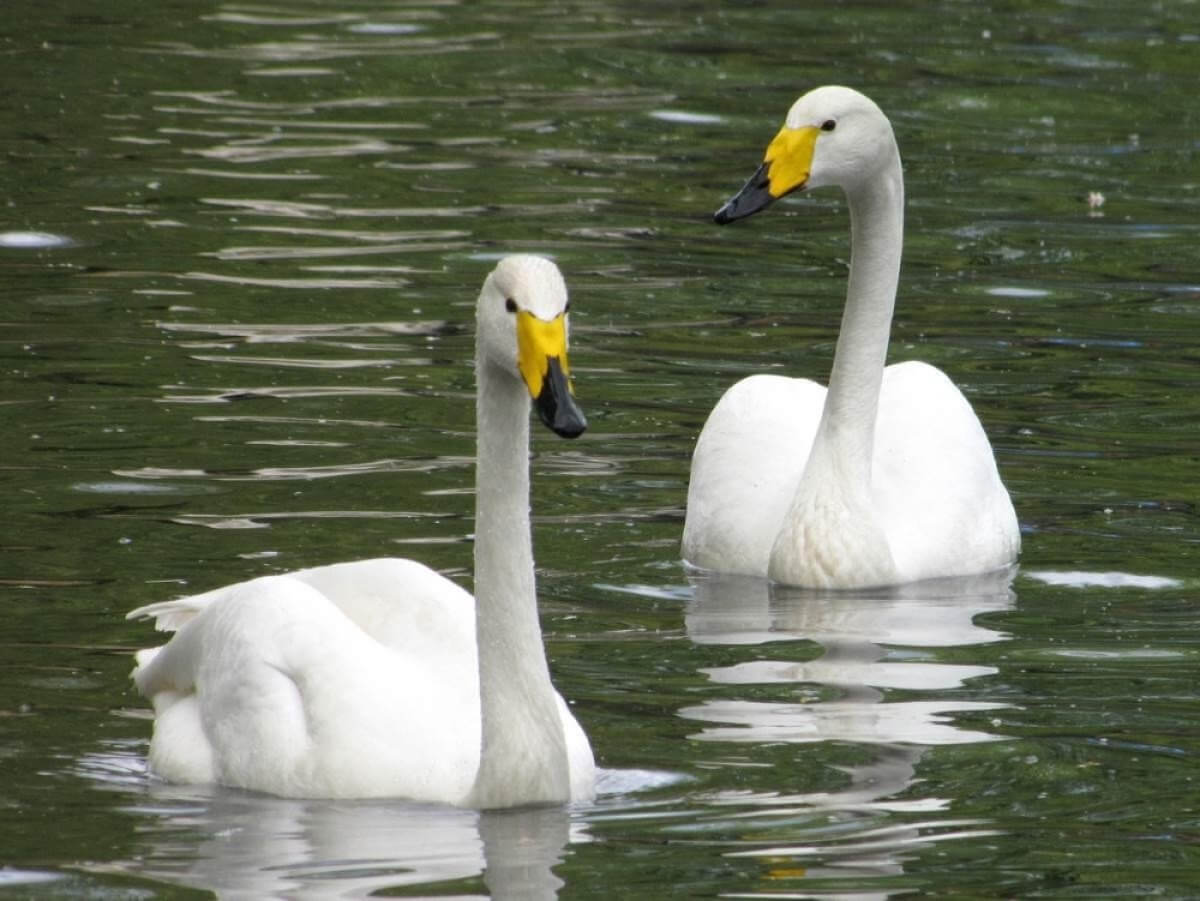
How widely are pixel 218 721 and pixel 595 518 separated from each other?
10.5ft

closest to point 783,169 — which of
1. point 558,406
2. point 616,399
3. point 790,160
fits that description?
point 790,160

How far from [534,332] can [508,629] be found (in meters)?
0.84

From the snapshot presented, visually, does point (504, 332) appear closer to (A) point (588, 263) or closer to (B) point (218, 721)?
(B) point (218, 721)

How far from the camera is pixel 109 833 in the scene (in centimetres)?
718

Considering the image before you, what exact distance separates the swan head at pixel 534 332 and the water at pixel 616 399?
1101mm

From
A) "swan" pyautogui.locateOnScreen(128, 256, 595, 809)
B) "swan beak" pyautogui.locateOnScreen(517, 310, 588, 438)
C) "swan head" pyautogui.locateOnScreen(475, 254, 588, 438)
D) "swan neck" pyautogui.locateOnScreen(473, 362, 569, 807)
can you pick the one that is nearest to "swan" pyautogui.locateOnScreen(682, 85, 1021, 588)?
"swan" pyautogui.locateOnScreen(128, 256, 595, 809)

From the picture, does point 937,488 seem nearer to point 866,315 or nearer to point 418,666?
point 866,315

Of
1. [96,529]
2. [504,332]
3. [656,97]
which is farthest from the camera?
[656,97]

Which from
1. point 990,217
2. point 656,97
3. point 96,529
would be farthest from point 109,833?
point 656,97

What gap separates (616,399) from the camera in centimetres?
1262

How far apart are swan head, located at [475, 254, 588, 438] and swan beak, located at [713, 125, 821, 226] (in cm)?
383

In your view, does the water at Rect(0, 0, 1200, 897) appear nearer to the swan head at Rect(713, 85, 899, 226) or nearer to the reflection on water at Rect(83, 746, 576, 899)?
the reflection on water at Rect(83, 746, 576, 899)

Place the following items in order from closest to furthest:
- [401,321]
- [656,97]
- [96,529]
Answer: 1. [96,529]
2. [401,321]
3. [656,97]

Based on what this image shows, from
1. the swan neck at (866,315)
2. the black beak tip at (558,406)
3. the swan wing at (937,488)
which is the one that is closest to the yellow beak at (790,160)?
the swan neck at (866,315)
